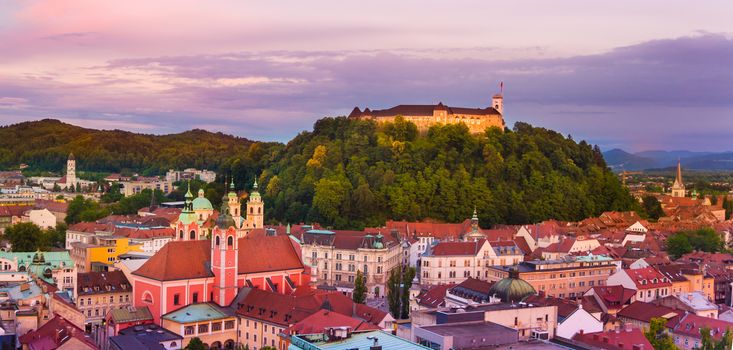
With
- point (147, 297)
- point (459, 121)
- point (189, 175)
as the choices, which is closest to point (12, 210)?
point (189, 175)

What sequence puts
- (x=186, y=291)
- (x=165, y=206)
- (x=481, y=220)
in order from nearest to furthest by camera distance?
(x=186, y=291)
(x=481, y=220)
(x=165, y=206)

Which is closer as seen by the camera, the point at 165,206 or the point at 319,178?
the point at 319,178

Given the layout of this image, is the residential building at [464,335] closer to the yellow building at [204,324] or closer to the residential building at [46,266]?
the yellow building at [204,324]

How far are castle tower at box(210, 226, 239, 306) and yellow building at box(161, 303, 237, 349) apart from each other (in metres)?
1.08

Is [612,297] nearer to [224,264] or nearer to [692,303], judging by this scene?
[692,303]

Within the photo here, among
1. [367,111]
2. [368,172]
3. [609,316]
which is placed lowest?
[609,316]

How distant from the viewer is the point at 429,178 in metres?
97.5

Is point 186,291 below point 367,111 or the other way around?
below

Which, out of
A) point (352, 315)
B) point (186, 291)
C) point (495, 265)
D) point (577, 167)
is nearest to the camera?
point (352, 315)

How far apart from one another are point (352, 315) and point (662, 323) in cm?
1703

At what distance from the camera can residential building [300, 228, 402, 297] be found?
69.5 m

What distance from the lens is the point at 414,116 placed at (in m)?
112

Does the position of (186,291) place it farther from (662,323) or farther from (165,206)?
(165,206)

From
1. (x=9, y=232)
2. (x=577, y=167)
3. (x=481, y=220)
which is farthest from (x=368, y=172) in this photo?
(x=9, y=232)
